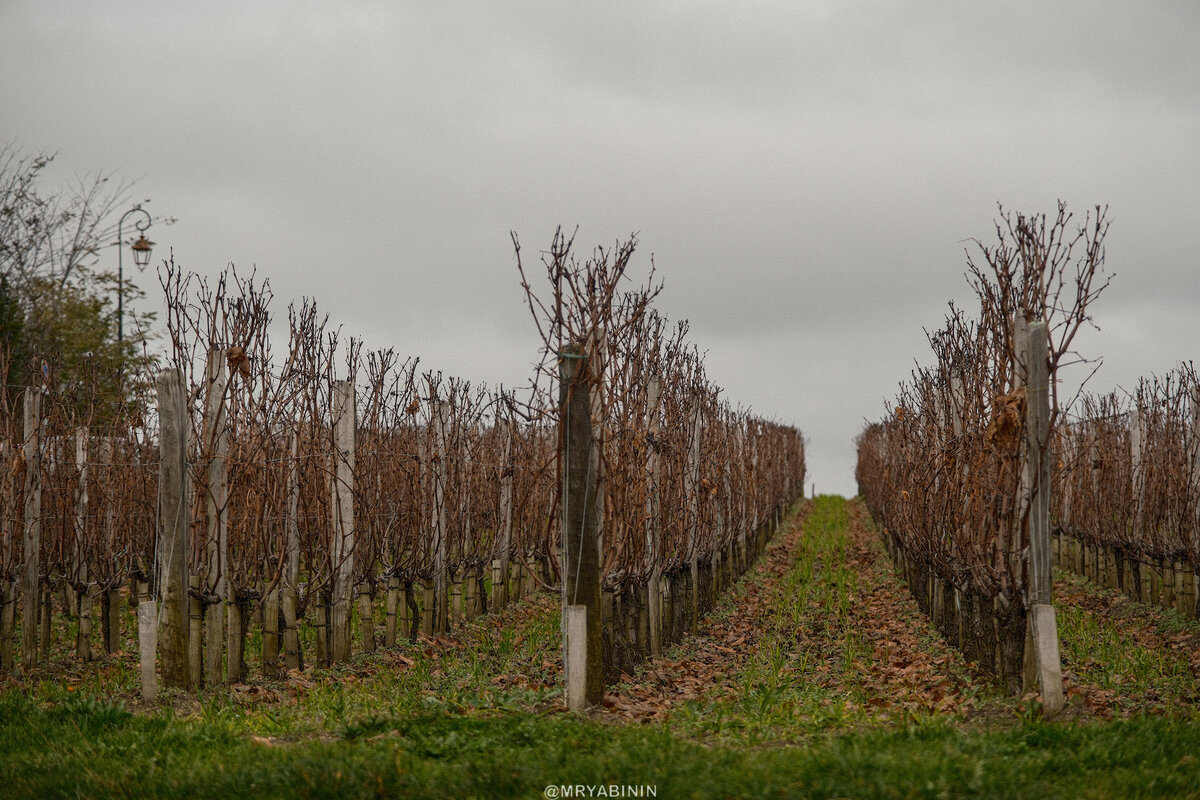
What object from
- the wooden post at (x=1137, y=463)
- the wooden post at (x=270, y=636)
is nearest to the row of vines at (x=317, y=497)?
the wooden post at (x=270, y=636)

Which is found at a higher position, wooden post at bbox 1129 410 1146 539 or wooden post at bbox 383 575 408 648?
wooden post at bbox 1129 410 1146 539

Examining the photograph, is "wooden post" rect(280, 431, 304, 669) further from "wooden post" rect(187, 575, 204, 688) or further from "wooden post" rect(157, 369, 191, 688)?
"wooden post" rect(157, 369, 191, 688)

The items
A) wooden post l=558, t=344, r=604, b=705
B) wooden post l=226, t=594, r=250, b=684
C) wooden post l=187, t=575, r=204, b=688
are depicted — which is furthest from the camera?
wooden post l=226, t=594, r=250, b=684

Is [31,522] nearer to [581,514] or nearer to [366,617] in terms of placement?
[366,617]

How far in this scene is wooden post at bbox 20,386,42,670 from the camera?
10344 mm

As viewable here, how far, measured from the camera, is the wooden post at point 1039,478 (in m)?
6.66

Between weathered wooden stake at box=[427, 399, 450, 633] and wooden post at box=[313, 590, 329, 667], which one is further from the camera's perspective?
weathered wooden stake at box=[427, 399, 450, 633]

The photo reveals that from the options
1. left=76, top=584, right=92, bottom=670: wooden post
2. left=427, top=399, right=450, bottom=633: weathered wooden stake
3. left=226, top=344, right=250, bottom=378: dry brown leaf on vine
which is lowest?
left=76, top=584, right=92, bottom=670: wooden post

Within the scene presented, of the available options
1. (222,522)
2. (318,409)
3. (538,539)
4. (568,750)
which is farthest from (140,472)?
(568,750)

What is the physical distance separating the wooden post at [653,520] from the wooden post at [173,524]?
411 cm

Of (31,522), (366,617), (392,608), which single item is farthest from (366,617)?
(31,522)

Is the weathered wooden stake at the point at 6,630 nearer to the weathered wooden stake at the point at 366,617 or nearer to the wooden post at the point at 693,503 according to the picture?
the weathered wooden stake at the point at 366,617

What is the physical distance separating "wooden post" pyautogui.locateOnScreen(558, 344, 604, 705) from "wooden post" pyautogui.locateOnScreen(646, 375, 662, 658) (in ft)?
9.34

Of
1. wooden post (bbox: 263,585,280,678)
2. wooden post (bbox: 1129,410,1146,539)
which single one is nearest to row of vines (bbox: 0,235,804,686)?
wooden post (bbox: 263,585,280,678)
